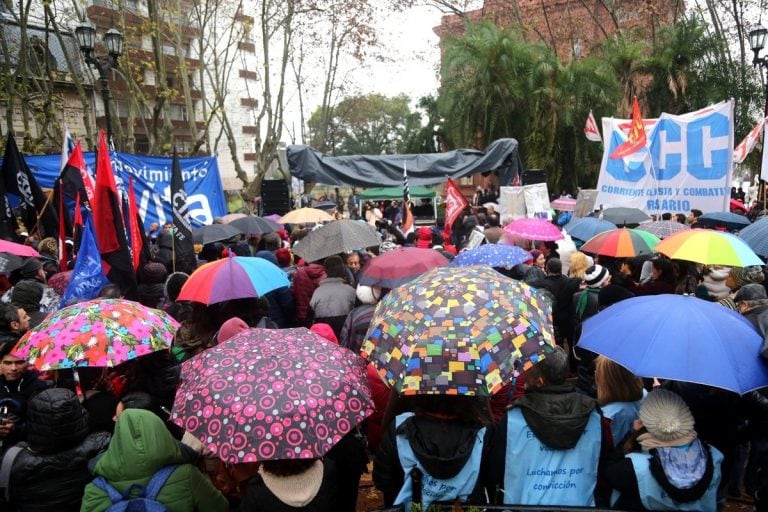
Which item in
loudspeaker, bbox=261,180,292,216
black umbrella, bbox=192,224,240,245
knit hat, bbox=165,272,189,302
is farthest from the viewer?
loudspeaker, bbox=261,180,292,216

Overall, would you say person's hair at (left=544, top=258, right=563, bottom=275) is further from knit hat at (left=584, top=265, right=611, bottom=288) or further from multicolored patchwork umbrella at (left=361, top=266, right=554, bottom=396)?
multicolored patchwork umbrella at (left=361, top=266, right=554, bottom=396)

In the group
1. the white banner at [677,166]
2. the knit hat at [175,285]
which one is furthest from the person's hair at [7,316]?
the white banner at [677,166]

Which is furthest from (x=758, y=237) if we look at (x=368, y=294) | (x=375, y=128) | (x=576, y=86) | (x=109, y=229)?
(x=375, y=128)

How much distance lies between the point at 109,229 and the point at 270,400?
136 inches

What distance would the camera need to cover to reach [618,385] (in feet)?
9.78

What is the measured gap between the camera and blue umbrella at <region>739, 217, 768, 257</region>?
5711 millimetres

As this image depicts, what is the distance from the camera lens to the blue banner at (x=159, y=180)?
398 inches

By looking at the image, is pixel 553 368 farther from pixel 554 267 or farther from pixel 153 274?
pixel 153 274

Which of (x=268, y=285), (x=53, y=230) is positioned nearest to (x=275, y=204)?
(x=53, y=230)

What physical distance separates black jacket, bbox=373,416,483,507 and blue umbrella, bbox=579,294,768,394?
30.3 inches

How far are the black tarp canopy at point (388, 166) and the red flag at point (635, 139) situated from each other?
9.95 ft

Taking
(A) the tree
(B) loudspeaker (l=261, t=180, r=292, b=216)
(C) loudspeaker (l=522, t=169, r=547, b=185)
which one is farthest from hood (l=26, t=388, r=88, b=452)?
(A) the tree

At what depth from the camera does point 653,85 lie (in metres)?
24.6

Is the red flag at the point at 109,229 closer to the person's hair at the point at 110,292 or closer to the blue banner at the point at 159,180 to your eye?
the person's hair at the point at 110,292
